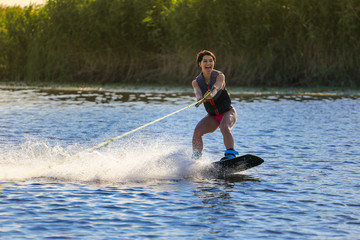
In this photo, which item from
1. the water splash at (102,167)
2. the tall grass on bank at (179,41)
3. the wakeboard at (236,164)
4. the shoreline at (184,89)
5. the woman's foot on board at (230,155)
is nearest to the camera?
the water splash at (102,167)

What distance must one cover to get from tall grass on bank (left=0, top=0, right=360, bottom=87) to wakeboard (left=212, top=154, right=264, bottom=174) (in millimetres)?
17689

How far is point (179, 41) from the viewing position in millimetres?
27766

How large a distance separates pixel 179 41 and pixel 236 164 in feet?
64.5

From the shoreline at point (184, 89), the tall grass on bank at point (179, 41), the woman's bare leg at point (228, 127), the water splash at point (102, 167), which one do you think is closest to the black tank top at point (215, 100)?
the woman's bare leg at point (228, 127)

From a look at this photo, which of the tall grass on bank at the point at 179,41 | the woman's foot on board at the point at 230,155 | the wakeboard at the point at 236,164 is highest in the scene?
the tall grass on bank at the point at 179,41

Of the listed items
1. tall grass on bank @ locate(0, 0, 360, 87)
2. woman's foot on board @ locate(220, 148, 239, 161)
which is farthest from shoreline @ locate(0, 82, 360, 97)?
woman's foot on board @ locate(220, 148, 239, 161)

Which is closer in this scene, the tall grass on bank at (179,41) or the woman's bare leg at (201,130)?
the woman's bare leg at (201,130)

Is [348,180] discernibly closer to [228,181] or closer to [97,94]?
[228,181]

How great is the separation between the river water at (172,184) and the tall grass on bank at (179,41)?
11.0 meters

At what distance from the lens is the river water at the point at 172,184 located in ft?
19.7

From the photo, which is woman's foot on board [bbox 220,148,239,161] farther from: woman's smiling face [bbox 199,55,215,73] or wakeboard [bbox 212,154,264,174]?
woman's smiling face [bbox 199,55,215,73]

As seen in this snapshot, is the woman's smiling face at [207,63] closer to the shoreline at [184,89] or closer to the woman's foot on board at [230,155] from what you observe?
the woman's foot on board at [230,155]

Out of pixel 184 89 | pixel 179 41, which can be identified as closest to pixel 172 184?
pixel 184 89

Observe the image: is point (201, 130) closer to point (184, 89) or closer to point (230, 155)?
point (230, 155)
